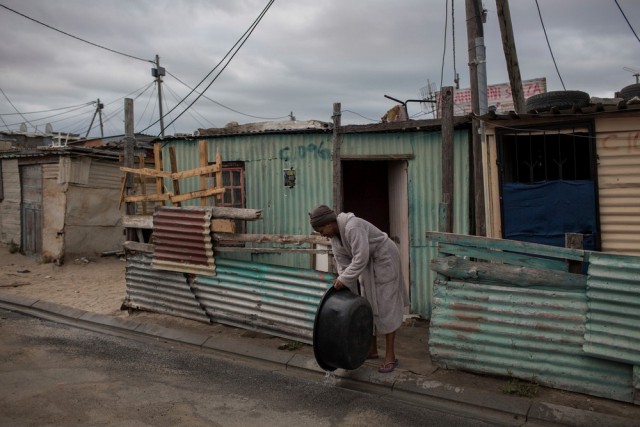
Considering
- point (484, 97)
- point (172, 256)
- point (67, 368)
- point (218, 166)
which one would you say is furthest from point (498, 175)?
point (67, 368)

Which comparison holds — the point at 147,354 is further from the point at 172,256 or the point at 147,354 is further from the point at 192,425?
the point at 192,425

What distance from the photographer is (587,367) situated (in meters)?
4.49

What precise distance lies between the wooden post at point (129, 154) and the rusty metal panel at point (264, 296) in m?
2.02

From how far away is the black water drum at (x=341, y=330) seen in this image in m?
4.83

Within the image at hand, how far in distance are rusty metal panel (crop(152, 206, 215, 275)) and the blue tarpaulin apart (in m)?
4.00

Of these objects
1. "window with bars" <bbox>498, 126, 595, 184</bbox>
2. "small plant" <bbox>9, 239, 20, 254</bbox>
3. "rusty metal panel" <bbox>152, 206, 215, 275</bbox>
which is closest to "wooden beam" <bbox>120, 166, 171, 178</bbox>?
"rusty metal panel" <bbox>152, 206, 215, 275</bbox>

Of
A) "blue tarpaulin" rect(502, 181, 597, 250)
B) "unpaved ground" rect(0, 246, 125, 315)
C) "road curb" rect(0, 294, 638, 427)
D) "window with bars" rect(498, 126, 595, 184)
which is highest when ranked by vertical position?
"window with bars" rect(498, 126, 595, 184)

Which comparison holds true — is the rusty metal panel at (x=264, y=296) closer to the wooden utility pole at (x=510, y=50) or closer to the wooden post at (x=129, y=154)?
the wooden post at (x=129, y=154)

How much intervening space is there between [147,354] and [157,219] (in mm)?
2072

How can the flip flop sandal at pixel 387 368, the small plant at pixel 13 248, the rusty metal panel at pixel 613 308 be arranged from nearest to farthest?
the rusty metal panel at pixel 613 308
the flip flop sandal at pixel 387 368
the small plant at pixel 13 248

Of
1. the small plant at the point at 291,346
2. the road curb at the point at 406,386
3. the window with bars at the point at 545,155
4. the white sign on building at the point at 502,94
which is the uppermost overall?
the white sign on building at the point at 502,94

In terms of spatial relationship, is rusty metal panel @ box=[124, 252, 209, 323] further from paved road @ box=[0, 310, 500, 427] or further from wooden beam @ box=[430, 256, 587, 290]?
wooden beam @ box=[430, 256, 587, 290]

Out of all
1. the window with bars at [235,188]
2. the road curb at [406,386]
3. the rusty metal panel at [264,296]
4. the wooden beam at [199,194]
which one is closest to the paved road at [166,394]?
the road curb at [406,386]

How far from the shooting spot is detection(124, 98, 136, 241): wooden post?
8.44m
